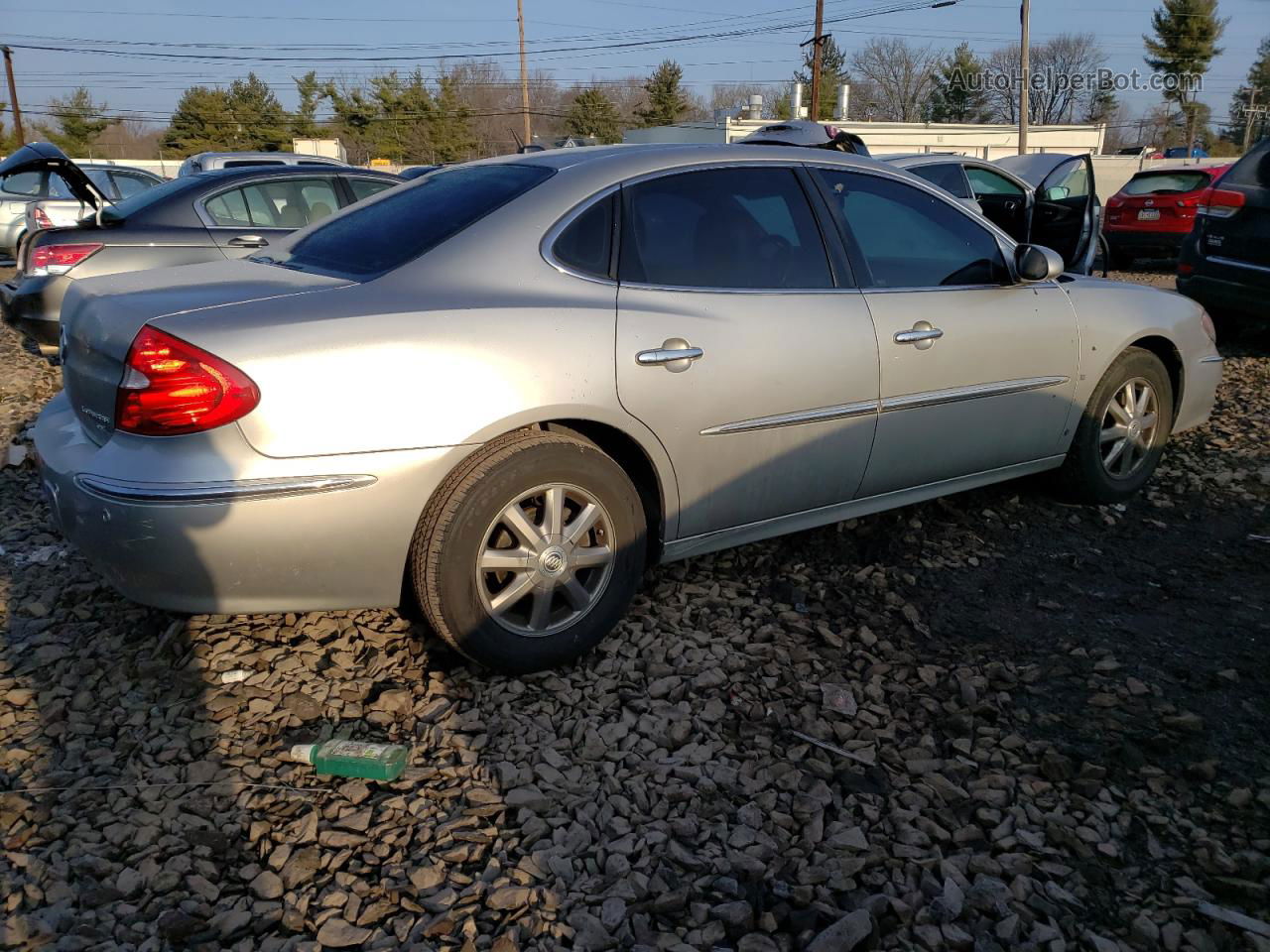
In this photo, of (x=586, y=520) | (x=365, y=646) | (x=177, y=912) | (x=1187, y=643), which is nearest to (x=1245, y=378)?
(x=1187, y=643)

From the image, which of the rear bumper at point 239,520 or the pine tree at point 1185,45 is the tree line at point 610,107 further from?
the rear bumper at point 239,520

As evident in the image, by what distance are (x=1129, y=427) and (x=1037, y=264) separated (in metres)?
1.16

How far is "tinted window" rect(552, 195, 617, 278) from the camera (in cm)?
308

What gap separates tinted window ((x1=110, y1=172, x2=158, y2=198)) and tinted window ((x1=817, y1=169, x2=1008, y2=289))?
13.4 m

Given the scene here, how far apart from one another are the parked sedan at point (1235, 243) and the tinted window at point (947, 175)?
235 cm

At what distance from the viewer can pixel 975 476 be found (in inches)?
164

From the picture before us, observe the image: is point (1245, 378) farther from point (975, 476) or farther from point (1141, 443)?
point (975, 476)

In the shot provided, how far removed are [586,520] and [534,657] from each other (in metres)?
0.45

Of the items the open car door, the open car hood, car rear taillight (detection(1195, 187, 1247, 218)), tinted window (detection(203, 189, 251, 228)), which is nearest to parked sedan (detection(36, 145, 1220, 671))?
the open car hood

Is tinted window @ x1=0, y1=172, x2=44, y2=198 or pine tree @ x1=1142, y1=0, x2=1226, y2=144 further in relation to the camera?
pine tree @ x1=1142, y1=0, x2=1226, y2=144

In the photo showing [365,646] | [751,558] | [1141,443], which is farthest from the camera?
[1141,443]

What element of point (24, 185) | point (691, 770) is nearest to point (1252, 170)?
point (691, 770)

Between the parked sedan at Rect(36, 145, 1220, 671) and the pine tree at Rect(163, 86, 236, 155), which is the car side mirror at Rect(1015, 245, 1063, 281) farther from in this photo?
the pine tree at Rect(163, 86, 236, 155)

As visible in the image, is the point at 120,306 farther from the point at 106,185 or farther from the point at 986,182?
the point at 106,185
